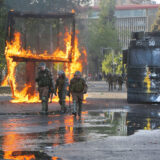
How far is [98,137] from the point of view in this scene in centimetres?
1270

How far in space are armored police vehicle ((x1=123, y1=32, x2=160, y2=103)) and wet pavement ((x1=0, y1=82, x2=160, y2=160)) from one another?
Answer: 8.45 metres

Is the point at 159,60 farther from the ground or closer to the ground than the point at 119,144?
farther from the ground

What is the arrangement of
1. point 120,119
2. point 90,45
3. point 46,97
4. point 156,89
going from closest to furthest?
point 120,119
point 46,97
point 156,89
point 90,45

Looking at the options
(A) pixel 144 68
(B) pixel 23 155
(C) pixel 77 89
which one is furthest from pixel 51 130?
(A) pixel 144 68

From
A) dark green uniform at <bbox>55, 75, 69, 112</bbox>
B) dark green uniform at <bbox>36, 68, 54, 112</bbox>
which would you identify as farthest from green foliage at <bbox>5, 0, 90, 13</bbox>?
dark green uniform at <bbox>36, 68, 54, 112</bbox>

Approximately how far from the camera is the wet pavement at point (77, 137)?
32.4 feet

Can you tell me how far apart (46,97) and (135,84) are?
7.82m

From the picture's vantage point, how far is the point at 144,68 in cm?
2759

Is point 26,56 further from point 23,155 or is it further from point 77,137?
point 23,155

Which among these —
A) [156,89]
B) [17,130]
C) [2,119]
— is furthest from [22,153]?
[156,89]

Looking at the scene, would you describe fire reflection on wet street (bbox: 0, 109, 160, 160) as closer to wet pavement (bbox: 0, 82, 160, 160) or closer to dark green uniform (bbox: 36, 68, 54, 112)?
wet pavement (bbox: 0, 82, 160, 160)

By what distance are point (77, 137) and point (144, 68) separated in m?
15.2

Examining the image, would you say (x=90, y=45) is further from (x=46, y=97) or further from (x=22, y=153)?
(x=22, y=153)

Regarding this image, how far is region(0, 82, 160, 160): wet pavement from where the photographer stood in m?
9.88
